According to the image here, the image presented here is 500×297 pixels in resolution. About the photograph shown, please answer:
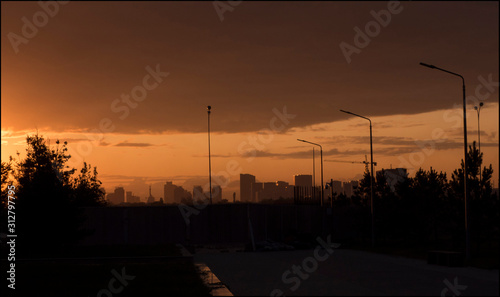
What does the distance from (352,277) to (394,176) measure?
2798 centimetres

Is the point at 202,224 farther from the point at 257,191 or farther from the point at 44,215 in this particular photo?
the point at 257,191

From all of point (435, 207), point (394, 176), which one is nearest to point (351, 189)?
point (394, 176)

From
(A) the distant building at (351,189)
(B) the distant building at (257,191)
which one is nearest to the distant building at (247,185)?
(B) the distant building at (257,191)

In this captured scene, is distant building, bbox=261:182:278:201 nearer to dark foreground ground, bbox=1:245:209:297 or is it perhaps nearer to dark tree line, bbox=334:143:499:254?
dark tree line, bbox=334:143:499:254

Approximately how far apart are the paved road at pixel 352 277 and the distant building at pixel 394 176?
56.0 ft

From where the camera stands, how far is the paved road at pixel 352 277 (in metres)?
17.6

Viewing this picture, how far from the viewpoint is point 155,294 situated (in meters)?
16.7

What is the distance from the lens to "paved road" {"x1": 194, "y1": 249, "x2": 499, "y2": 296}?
17.6m

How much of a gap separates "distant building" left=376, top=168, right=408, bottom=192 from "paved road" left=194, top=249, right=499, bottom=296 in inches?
672

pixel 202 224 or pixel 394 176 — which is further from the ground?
pixel 394 176

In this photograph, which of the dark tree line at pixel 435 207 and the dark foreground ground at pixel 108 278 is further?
the dark tree line at pixel 435 207

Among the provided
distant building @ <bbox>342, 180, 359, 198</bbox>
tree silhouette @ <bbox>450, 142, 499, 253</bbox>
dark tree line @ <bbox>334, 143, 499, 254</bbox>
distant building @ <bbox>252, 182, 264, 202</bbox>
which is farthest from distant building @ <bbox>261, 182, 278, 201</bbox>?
tree silhouette @ <bbox>450, 142, 499, 253</bbox>

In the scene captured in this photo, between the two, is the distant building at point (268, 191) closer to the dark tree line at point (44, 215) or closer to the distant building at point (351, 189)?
the distant building at point (351, 189)

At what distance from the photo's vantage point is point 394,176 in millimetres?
48406
